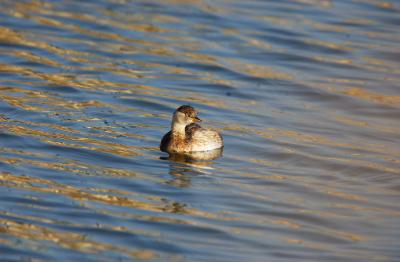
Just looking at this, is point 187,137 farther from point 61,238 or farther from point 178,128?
point 61,238

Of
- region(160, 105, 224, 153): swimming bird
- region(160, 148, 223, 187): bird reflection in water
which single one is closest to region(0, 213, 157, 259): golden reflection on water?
region(160, 148, 223, 187): bird reflection in water

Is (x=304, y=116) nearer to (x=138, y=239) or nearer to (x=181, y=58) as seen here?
(x=181, y=58)

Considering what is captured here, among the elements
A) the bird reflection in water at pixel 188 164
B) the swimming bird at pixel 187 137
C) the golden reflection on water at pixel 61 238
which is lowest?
the golden reflection on water at pixel 61 238

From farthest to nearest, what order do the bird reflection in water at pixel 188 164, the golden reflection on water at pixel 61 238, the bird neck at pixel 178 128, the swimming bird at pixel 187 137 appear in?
the bird neck at pixel 178 128 < the swimming bird at pixel 187 137 < the bird reflection in water at pixel 188 164 < the golden reflection on water at pixel 61 238

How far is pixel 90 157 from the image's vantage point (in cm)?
1259

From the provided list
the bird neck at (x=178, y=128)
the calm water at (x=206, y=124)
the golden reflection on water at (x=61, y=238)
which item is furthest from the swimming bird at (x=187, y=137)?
the golden reflection on water at (x=61, y=238)

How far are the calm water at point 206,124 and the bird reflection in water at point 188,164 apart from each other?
6cm

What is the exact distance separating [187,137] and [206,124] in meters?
1.26

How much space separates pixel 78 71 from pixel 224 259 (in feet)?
28.9

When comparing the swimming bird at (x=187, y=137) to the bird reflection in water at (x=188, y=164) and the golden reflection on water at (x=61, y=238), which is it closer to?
the bird reflection in water at (x=188, y=164)

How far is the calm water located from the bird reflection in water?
55 millimetres

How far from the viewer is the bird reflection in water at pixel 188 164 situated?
12039 mm

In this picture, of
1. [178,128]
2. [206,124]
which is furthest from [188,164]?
[206,124]

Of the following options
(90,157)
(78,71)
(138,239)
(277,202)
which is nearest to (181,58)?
(78,71)
